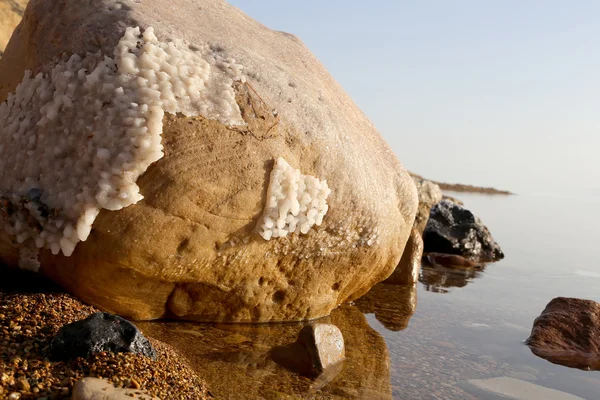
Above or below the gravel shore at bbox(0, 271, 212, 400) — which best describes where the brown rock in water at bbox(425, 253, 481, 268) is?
above

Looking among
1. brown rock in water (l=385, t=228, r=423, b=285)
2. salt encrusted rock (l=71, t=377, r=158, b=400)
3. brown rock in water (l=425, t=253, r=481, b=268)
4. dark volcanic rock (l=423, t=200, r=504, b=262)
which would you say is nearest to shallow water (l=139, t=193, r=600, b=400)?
brown rock in water (l=385, t=228, r=423, b=285)

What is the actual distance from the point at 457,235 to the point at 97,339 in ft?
24.2

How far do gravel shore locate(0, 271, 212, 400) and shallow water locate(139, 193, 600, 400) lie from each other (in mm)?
250

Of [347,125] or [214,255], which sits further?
[347,125]

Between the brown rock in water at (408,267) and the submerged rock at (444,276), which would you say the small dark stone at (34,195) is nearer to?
the brown rock in water at (408,267)

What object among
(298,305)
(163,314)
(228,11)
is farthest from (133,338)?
(228,11)

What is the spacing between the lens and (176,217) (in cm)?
380

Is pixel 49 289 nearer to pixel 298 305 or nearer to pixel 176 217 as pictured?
pixel 176 217

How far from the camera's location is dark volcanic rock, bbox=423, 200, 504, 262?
9328 mm

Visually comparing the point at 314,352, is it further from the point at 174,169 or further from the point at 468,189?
the point at 468,189

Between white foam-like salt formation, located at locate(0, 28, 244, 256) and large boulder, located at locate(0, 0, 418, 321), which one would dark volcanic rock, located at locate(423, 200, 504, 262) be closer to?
large boulder, located at locate(0, 0, 418, 321)

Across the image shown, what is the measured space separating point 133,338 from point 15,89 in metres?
2.32

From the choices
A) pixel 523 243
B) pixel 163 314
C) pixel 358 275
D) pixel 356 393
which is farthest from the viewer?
pixel 523 243

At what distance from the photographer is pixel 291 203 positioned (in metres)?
4.19
